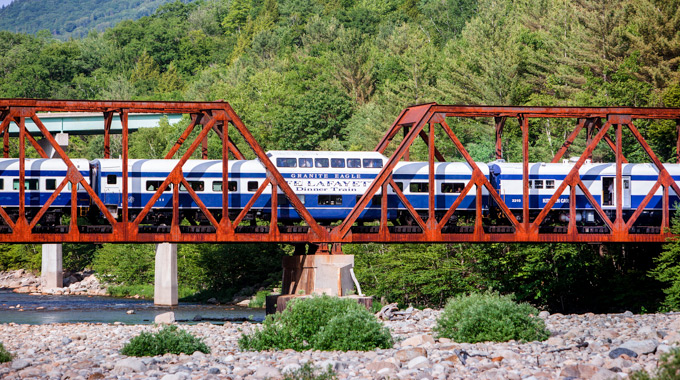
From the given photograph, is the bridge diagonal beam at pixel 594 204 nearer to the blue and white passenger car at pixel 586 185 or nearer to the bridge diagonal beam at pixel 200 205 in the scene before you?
the blue and white passenger car at pixel 586 185

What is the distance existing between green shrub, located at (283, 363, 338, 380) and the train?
22976 mm

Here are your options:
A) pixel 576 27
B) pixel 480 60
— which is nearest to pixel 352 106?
pixel 480 60

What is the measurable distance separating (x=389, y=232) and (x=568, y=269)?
15.1 meters

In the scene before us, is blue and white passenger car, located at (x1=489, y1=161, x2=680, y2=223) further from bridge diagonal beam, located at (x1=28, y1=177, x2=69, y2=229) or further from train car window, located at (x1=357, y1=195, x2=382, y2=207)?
bridge diagonal beam, located at (x1=28, y1=177, x2=69, y2=229)

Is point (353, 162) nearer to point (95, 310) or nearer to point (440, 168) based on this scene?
point (440, 168)

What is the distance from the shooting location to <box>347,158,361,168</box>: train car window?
1946 inches

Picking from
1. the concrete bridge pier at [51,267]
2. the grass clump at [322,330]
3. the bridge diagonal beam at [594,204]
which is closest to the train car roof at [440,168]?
the bridge diagonal beam at [594,204]

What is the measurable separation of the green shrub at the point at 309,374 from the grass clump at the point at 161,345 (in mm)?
7139

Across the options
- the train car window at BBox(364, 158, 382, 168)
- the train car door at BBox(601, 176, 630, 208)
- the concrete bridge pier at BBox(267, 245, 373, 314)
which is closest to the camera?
the concrete bridge pier at BBox(267, 245, 373, 314)

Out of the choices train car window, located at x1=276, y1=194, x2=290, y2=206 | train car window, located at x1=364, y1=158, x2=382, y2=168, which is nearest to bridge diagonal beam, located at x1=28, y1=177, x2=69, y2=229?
train car window, located at x1=276, y1=194, x2=290, y2=206

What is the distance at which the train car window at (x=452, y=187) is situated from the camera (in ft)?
165

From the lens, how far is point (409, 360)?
86.3ft

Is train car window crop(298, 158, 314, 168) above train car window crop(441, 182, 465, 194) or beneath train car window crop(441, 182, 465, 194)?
above

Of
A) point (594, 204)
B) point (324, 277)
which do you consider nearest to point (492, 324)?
point (324, 277)
